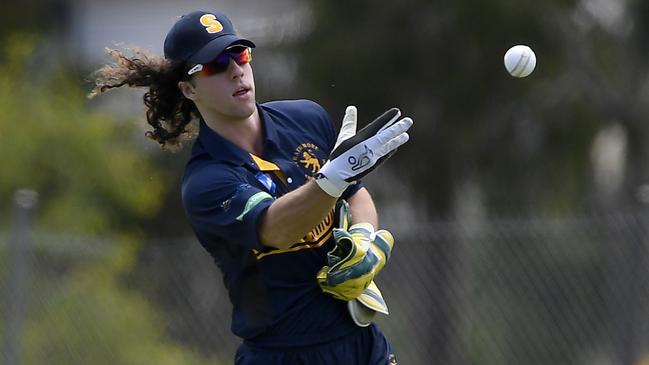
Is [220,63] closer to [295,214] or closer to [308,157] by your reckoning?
[308,157]

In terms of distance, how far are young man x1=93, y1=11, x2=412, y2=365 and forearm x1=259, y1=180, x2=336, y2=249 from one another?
0.04m

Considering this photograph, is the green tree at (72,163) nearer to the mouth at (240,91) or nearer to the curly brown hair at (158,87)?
the curly brown hair at (158,87)

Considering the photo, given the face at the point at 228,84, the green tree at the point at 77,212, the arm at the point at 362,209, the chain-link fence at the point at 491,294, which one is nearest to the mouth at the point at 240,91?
the face at the point at 228,84

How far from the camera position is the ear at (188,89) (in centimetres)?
471

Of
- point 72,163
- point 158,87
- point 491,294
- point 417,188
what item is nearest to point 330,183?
point 158,87

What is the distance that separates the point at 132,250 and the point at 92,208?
11.1 ft

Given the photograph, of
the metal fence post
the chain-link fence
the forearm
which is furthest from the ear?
the metal fence post

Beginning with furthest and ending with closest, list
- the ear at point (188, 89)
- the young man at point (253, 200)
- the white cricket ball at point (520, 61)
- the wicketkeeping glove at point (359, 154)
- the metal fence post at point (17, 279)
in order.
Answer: the metal fence post at point (17, 279)
the white cricket ball at point (520, 61)
the ear at point (188, 89)
the young man at point (253, 200)
the wicketkeeping glove at point (359, 154)

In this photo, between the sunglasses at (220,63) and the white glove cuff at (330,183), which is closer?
the white glove cuff at (330,183)

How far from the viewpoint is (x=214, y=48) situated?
15.0 ft

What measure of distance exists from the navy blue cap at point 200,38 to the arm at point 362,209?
2.20ft

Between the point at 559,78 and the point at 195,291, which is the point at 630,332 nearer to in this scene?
the point at 195,291

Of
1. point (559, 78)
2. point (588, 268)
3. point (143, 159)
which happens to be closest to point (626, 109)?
point (559, 78)

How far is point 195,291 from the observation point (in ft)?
24.1
